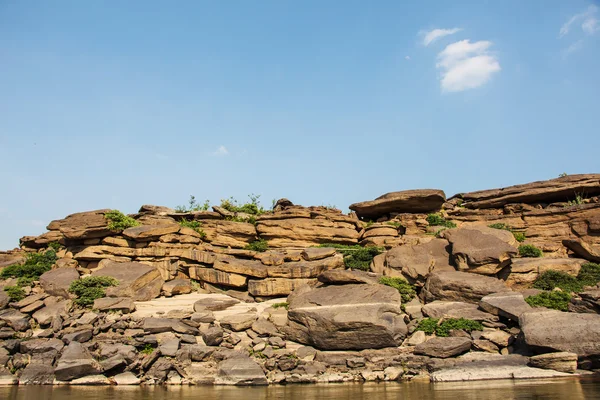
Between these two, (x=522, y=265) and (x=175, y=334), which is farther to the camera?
(x=522, y=265)

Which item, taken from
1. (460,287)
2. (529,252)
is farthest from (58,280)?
(529,252)

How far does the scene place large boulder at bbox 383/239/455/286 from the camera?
21844mm

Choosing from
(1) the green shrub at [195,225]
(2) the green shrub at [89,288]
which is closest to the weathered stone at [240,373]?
(2) the green shrub at [89,288]

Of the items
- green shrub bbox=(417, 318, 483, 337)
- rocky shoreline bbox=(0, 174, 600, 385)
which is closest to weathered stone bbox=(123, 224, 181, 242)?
rocky shoreline bbox=(0, 174, 600, 385)

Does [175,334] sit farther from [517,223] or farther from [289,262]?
[517,223]

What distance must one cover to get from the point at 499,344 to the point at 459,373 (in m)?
2.86

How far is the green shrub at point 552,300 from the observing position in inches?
725

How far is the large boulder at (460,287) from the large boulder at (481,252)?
56cm

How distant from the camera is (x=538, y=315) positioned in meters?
16.1

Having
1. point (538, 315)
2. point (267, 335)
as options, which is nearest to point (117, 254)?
point (267, 335)

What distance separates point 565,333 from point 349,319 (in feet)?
24.0

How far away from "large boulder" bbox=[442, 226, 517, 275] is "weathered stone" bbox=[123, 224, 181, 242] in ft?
51.9

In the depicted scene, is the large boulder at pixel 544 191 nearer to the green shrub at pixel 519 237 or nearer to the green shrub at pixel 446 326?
the green shrub at pixel 519 237

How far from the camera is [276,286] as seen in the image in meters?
23.0
